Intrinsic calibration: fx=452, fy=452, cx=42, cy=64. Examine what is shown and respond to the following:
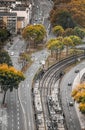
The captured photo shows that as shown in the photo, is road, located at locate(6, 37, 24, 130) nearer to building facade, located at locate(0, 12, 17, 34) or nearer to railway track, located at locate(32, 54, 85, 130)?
railway track, located at locate(32, 54, 85, 130)

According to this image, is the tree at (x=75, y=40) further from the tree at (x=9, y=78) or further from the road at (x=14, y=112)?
the tree at (x=9, y=78)

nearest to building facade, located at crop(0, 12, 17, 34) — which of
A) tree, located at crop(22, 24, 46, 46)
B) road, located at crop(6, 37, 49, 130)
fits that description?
tree, located at crop(22, 24, 46, 46)

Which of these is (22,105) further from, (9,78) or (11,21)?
(11,21)

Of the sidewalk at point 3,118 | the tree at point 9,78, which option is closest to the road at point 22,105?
the sidewalk at point 3,118

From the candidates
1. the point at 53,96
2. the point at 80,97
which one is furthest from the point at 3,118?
the point at 53,96

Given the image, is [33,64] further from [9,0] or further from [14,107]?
[9,0]

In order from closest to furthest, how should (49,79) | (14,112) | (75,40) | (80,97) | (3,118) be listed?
(3,118)
(80,97)
(14,112)
(49,79)
(75,40)
